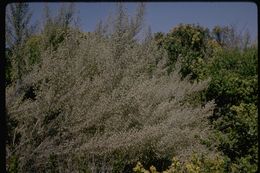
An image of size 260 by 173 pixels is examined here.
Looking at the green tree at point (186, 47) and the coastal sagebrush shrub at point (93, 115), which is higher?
the green tree at point (186, 47)

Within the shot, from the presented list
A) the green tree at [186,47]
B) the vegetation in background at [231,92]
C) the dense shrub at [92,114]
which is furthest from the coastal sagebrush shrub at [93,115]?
the green tree at [186,47]

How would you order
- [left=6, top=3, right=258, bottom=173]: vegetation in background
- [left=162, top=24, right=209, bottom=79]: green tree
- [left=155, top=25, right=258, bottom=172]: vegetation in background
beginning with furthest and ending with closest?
[left=162, top=24, right=209, bottom=79]: green tree, [left=155, top=25, right=258, bottom=172]: vegetation in background, [left=6, top=3, right=258, bottom=173]: vegetation in background

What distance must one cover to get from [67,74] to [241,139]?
3315 mm

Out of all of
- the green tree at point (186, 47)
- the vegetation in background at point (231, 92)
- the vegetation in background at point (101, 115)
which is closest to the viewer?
the vegetation in background at point (101, 115)

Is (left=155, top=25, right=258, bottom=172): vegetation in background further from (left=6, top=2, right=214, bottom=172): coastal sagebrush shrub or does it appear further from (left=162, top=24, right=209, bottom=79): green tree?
(left=6, top=2, right=214, bottom=172): coastal sagebrush shrub

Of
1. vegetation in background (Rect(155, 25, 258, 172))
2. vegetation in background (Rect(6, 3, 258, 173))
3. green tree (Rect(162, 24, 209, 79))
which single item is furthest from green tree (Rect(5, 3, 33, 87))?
green tree (Rect(162, 24, 209, 79))

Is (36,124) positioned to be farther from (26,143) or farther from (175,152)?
(175,152)

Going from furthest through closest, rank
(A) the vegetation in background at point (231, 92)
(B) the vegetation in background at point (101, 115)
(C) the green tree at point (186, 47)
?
1. (C) the green tree at point (186, 47)
2. (A) the vegetation in background at point (231, 92)
3. (B) the vegetation in background at point (101, 115)

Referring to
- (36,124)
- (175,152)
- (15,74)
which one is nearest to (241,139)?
(175,152)

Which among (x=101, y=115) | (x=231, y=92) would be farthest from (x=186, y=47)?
(x=101, y=115)

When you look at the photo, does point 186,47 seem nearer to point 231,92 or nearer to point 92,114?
point 231,92

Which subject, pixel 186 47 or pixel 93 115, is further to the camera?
pixel 186 47

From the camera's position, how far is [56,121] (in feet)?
21.6

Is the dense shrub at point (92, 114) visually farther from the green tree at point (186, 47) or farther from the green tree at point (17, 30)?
the green tree at point (186, 47)
